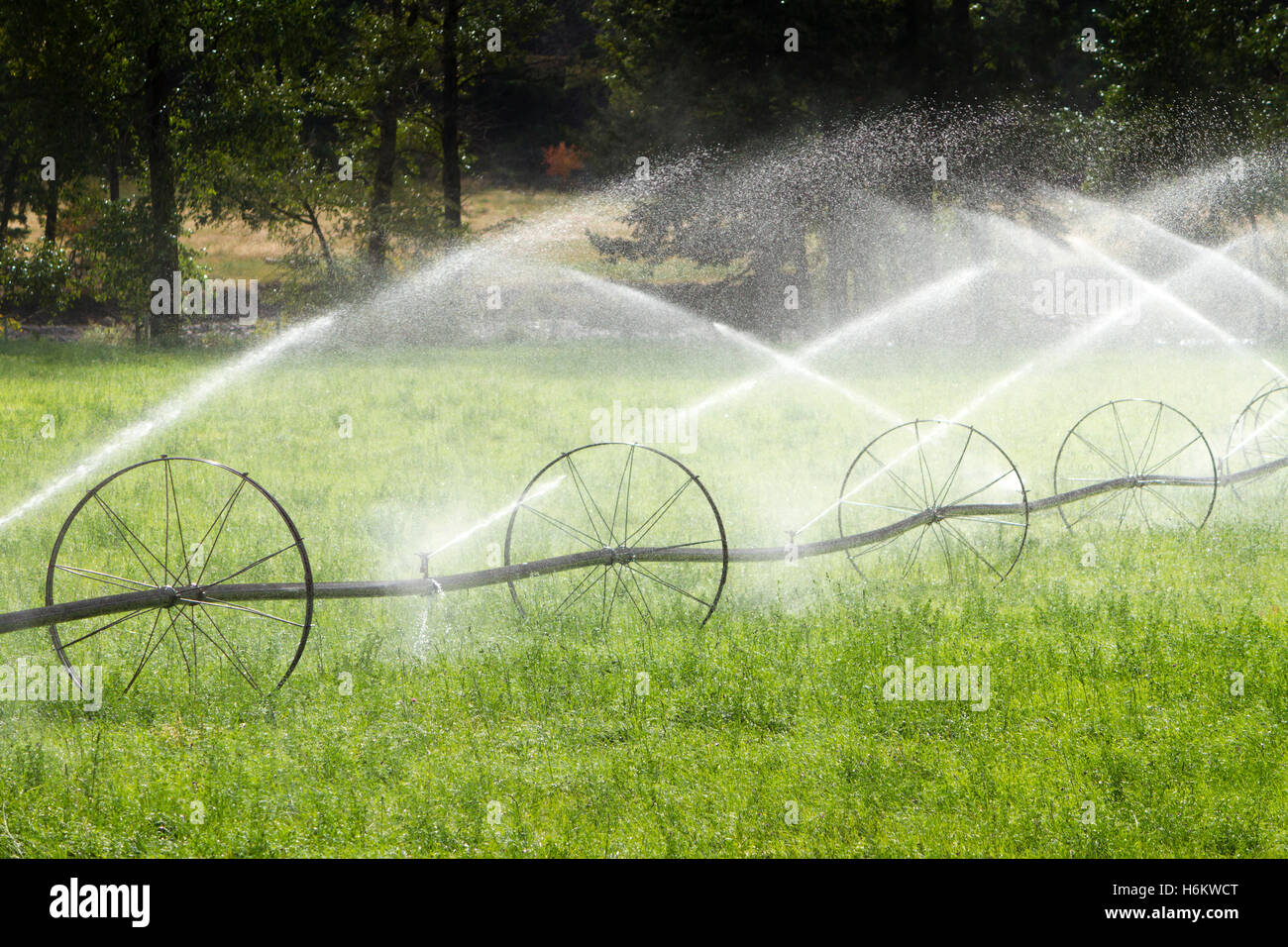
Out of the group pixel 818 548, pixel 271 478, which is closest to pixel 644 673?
pixel 818 548

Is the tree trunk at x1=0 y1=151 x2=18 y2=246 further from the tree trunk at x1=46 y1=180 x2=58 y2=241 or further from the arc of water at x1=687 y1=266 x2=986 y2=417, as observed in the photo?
the arc of water at x1=687 y1=266 x2=986 y2=417

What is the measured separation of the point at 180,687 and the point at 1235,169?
32524 millimetres

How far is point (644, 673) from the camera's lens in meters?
8.22

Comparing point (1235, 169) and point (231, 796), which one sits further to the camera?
point (1235, 169)

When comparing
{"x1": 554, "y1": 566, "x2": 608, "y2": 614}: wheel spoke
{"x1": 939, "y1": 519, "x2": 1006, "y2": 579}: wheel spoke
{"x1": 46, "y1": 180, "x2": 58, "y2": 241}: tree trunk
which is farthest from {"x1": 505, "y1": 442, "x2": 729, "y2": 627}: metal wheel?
{"x1": 46, "y1": 180, "x2": 58, "y2": 241}: tree trunk

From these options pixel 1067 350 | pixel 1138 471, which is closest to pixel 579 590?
pixel 1138 471

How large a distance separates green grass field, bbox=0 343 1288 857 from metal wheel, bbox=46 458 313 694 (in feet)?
0.67

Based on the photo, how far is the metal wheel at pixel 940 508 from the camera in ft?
36.1

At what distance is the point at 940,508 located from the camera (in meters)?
10.8

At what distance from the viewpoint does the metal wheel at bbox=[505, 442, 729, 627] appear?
9.42 m

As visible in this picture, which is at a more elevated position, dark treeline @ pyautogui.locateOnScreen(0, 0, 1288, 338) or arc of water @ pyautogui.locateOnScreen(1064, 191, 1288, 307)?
dark treeline @ pyautogui.locateOnScreen(0, 0, 1288, 338)

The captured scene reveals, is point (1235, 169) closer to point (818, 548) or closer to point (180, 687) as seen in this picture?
point (818, 548)

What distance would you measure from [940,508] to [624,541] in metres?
3.10

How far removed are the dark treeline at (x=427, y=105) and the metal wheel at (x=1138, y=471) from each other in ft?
53.1
